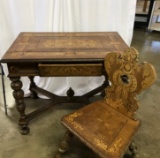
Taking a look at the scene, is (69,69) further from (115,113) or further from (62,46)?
(115,113)

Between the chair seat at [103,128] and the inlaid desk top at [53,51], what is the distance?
0.90ft

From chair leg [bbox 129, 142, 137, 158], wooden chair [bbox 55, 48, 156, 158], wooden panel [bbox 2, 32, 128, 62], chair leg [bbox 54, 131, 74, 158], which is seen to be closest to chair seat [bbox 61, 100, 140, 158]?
wooden chair [bbox 55, 48, 156, 158]

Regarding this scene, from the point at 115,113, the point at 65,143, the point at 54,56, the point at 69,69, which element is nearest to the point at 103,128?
the point at 115,113

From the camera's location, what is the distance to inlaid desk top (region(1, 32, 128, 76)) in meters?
1.13

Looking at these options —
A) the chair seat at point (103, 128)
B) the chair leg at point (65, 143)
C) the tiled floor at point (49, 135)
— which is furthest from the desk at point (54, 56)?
the chair leg at point (65, 143)

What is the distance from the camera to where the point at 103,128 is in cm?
103

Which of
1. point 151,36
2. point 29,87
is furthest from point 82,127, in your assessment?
point 151,36

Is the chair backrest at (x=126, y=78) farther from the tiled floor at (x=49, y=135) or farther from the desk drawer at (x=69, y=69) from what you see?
the tiled floor at (x=49, y=135)

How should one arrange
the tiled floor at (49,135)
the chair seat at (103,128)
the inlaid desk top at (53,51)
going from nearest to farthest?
the chair seat at (103,128), the inlaid desk top at (53,51), the tiled floor at (49,135)

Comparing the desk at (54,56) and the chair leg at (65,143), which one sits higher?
the desk at (54,56)

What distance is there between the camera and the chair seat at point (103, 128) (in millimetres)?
925

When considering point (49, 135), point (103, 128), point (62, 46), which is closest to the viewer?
point (103, 128)

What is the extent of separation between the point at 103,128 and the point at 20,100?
65cm

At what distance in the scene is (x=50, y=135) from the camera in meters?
1.45
